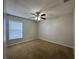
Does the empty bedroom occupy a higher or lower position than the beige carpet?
higher

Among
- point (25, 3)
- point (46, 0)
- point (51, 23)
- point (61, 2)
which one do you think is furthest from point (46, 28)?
point (25, 3)

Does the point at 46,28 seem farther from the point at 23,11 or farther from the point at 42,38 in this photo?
the point at 23,11

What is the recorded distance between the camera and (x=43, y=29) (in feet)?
3.92

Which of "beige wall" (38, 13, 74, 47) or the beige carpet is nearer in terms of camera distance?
"beige wall" (38, 13, 74, 47)

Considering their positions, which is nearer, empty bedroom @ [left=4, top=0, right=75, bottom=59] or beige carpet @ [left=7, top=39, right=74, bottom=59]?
empty bedroom @ [left=4, top=0, right=75, bottom=59]

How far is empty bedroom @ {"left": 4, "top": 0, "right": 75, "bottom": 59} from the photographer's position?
862 millimetres

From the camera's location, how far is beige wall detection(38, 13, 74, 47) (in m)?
0.84

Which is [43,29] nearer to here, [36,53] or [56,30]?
[56,30]

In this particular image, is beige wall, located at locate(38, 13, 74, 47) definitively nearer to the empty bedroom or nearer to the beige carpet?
the empty bedroom

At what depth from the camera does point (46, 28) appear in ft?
3.84

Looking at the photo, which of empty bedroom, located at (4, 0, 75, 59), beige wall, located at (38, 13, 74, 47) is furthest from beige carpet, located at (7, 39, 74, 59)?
→ beige wall, located at (38, 13, 74, 47)

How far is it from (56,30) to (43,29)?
10.8 inches
